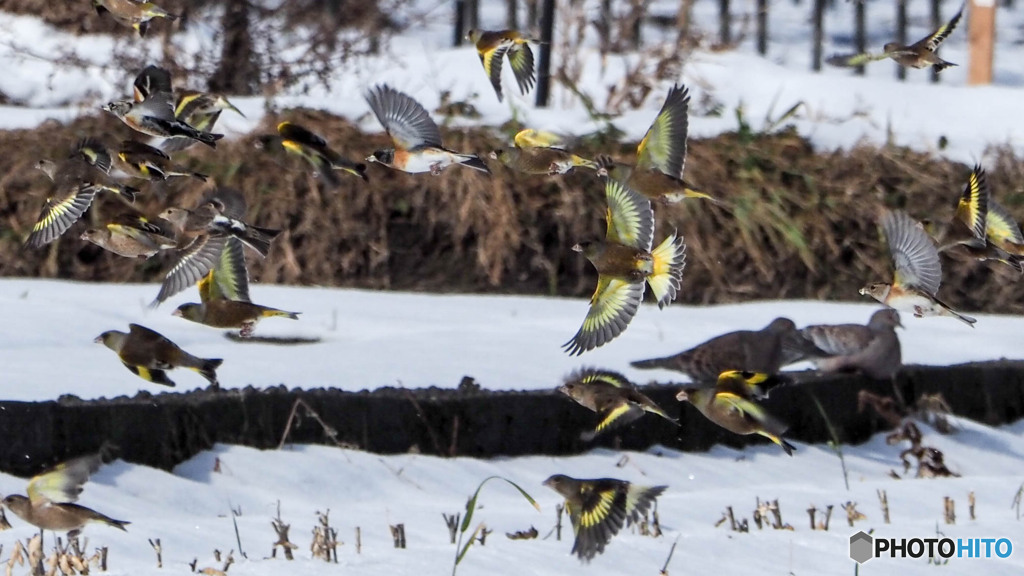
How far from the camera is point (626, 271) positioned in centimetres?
402

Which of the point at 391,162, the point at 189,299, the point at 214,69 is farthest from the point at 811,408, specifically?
the point at 214,69

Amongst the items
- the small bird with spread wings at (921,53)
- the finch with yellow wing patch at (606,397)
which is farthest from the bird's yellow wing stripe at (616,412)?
the small bird with spread wings at (921,53)

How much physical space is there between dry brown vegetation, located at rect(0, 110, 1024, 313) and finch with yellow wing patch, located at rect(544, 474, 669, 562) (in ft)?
19.1

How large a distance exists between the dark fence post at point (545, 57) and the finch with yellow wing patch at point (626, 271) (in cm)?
683

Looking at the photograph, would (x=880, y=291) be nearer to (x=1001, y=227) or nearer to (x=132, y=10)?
(x=1001, y=227)

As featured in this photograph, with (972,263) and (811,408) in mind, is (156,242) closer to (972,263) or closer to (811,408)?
(811,408)

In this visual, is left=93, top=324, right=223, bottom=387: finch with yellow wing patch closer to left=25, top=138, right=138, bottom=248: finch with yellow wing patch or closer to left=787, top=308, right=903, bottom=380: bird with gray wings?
left=25, top=138, right=138, bottom=248: finch with yellow wing patch

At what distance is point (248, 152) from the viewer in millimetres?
9945

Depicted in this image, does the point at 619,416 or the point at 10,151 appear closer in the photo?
the point at 619,416

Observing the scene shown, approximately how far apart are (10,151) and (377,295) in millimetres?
2757

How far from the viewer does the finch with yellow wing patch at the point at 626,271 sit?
13.3 feet

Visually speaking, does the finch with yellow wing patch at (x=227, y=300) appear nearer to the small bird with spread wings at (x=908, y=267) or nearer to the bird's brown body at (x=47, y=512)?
the bird's brown body at (x=47, y=512)

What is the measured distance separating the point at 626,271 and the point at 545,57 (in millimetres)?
7677

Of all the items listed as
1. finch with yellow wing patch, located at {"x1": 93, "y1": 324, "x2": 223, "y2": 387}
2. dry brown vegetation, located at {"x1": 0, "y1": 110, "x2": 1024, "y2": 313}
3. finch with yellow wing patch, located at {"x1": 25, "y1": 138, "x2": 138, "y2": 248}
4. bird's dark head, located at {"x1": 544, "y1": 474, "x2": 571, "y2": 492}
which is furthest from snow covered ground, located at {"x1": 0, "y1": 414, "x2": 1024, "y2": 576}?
dry brown vegetation, located at {"x1": 0, "y1": 110, "x2": 1024, "y2": 313}
